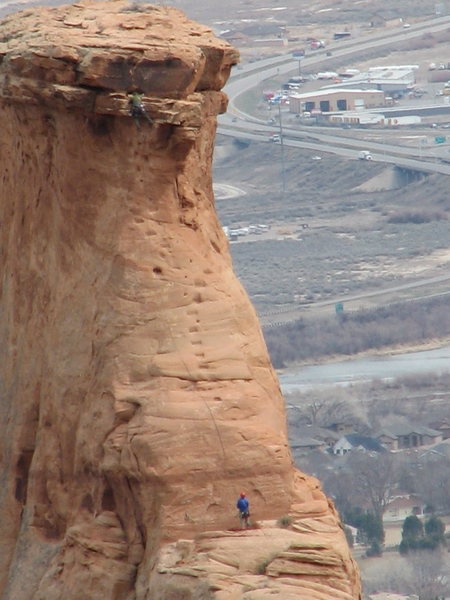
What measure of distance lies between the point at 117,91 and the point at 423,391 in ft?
361

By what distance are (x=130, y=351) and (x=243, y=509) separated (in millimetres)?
1764

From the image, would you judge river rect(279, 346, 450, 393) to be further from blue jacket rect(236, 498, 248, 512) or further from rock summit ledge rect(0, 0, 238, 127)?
blue jacket rect(236, 498, 248, 512)

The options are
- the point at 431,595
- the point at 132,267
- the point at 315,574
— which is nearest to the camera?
the point at 315,574

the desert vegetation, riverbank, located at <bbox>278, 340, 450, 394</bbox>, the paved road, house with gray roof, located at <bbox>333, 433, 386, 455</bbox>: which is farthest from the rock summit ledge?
the paved road

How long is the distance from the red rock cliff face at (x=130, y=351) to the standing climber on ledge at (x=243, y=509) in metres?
0.11

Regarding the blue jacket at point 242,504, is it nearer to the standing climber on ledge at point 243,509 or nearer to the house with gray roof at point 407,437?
the standing climber on ledge at point 243,509

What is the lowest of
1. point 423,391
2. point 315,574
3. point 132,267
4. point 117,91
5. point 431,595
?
point 423,391

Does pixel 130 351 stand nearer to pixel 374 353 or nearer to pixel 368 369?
pixel 368 369

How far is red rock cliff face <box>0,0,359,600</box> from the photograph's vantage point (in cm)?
2078

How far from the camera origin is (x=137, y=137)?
856 inches

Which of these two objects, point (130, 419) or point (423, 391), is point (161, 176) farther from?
point (423, 391)

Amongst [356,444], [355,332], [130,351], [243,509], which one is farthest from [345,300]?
[243,509]

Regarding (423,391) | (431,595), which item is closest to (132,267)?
(431,595)

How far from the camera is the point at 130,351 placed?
21203mm
